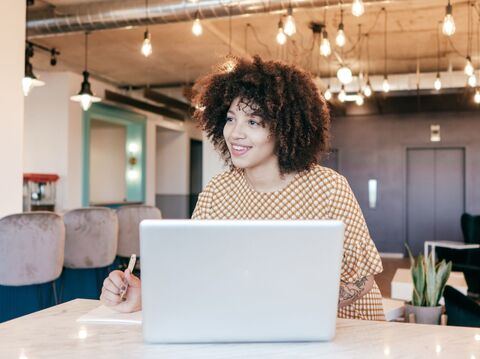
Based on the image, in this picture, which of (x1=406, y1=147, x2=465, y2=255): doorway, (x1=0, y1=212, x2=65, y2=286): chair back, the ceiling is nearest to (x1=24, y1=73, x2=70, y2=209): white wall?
the ceiling

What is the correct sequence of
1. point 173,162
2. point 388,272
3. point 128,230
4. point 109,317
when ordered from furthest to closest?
point 173,162, point 388,272, point 128,230, point 109,317

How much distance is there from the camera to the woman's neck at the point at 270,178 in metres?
1.49

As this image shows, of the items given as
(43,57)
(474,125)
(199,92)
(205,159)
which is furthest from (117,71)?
(199,92)

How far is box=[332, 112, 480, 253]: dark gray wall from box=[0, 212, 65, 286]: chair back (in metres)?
6.84

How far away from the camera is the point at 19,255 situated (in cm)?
314

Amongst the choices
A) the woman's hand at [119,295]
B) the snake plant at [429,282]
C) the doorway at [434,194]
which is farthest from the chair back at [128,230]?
the doorway at [434,194]

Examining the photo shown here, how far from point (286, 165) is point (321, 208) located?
0.16m

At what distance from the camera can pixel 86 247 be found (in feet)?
12.4

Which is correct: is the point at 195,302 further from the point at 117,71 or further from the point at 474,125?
the point at 474,125

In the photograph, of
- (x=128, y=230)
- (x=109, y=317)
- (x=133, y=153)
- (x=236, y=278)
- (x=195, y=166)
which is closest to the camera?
(x=236, y=278)

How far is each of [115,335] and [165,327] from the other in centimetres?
15

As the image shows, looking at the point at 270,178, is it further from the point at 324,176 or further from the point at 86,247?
the point at 86,247

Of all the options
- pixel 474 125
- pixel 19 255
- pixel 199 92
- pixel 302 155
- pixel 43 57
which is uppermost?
pixel 43 57

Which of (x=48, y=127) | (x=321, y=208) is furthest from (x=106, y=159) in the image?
(x=321, y=208)
